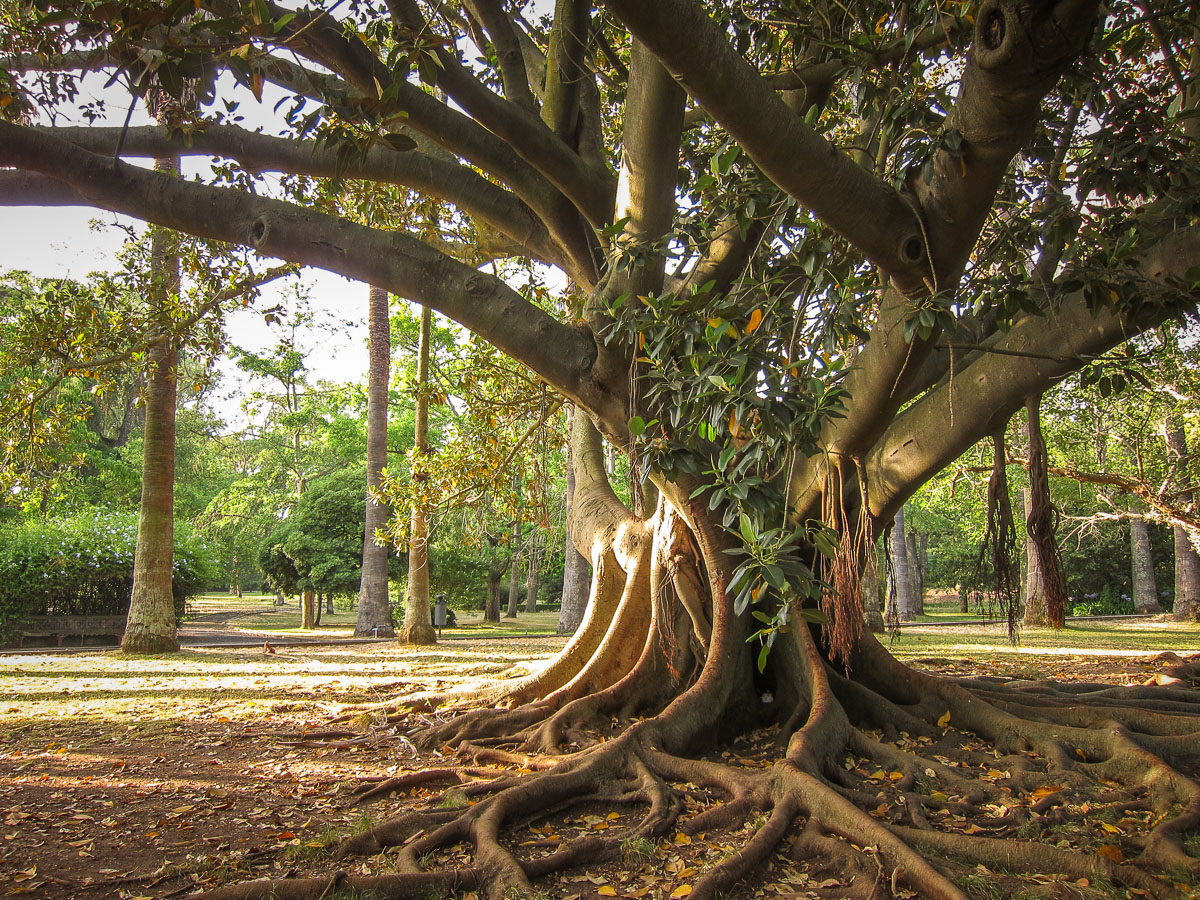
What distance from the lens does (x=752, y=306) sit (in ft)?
13.1

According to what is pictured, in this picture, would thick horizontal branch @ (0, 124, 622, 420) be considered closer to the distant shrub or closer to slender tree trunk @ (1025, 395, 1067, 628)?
slender tree trunk @ (1025, 395, 1067, 628)

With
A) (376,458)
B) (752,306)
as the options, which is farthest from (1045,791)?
(376,458)

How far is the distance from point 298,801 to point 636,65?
4.85 metres

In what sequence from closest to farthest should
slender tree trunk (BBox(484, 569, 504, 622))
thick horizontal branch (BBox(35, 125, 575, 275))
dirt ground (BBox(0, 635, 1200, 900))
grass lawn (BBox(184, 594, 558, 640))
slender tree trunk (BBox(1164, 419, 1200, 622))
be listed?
1. dirt ground (BBox(0, 635, 1200, 900))
2. thick horizontal branch (BBox(35, 125, 575, 275))
3. slender tree trunk (BBox(1164, 419, 1200, 622))
4. grass lawn (BBox(184, 594, 558, 640))
5. slender tree trunk (BBox(484, 569, 504, 622))

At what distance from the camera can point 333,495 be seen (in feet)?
63.6

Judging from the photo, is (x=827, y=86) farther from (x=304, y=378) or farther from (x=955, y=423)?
(x=304, y=378)

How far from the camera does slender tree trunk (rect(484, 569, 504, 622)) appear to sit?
2425cm

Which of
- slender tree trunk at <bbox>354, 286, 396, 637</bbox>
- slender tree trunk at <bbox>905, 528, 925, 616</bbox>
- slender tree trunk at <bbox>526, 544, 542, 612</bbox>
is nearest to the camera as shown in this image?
slender tree trunk at <bbox>354, 286, 396, 637</bbox>

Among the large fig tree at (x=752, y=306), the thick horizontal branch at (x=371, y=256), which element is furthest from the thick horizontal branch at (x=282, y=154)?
the thick horizontal branch at (x=371, y=256)

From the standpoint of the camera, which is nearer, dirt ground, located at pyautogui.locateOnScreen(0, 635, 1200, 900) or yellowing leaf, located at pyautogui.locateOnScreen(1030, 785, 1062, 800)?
dirt ground, located at pyautogui.locateOnScreen(0, 635, 1200, 900)

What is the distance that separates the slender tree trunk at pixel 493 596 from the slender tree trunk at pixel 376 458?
336 inches

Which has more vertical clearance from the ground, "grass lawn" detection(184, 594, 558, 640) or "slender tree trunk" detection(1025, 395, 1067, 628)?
"slender tree trunk" detection(1025, 395, 1067, 628)

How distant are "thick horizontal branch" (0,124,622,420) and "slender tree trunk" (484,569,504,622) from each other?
65.1 feet

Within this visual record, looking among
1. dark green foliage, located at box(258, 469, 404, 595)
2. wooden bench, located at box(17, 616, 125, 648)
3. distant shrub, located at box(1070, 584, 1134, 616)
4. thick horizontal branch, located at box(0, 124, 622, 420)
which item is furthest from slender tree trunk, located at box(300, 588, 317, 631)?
distant shrub, located at box(1070, 584, 1134, 616)
